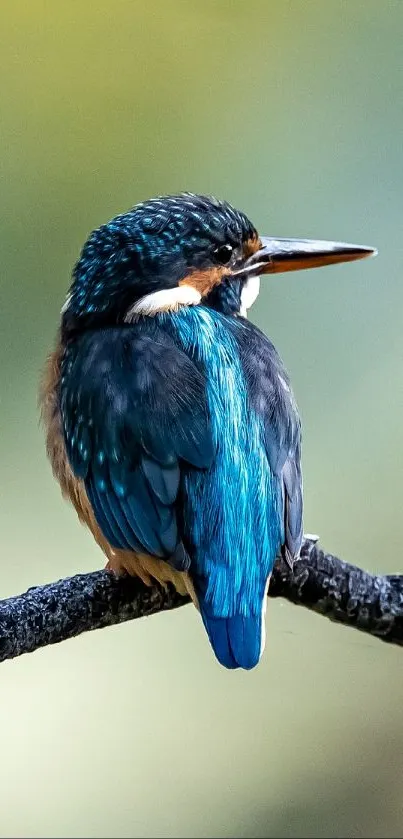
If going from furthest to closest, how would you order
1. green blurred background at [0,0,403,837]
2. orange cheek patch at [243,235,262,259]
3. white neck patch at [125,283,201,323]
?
green blurred background at [0,0,403,837] → orange cheek patch at [243,235,262,259] → white neck patch at [125,283,201,323]

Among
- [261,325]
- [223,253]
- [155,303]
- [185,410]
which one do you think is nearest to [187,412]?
[185,410]

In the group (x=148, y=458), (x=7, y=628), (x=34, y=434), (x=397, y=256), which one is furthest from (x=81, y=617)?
(x=397, y=256)

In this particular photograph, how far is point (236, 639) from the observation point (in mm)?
1220

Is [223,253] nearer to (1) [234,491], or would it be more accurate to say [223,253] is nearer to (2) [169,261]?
(2) [169,261]

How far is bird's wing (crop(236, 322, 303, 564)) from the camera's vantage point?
1.36m

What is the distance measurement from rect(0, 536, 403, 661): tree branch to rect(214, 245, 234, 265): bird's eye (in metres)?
0.42

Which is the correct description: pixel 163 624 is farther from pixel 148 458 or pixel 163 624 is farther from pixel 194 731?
pixel 148 458

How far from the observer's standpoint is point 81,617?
135cm

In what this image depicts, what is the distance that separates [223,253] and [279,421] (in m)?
0.30

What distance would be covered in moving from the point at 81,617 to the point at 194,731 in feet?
2.84

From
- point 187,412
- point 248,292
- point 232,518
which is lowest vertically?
point 232,518

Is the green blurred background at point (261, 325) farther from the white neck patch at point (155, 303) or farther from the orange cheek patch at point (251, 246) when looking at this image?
the white neck patch at point (155, 303)

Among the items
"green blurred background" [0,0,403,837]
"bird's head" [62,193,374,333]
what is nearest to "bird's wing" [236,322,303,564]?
"bird's head" [62,193,374,333]

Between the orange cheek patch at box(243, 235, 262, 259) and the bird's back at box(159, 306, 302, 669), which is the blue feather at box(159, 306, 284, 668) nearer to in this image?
the bird's back at box(159, 306, 302, 669)
